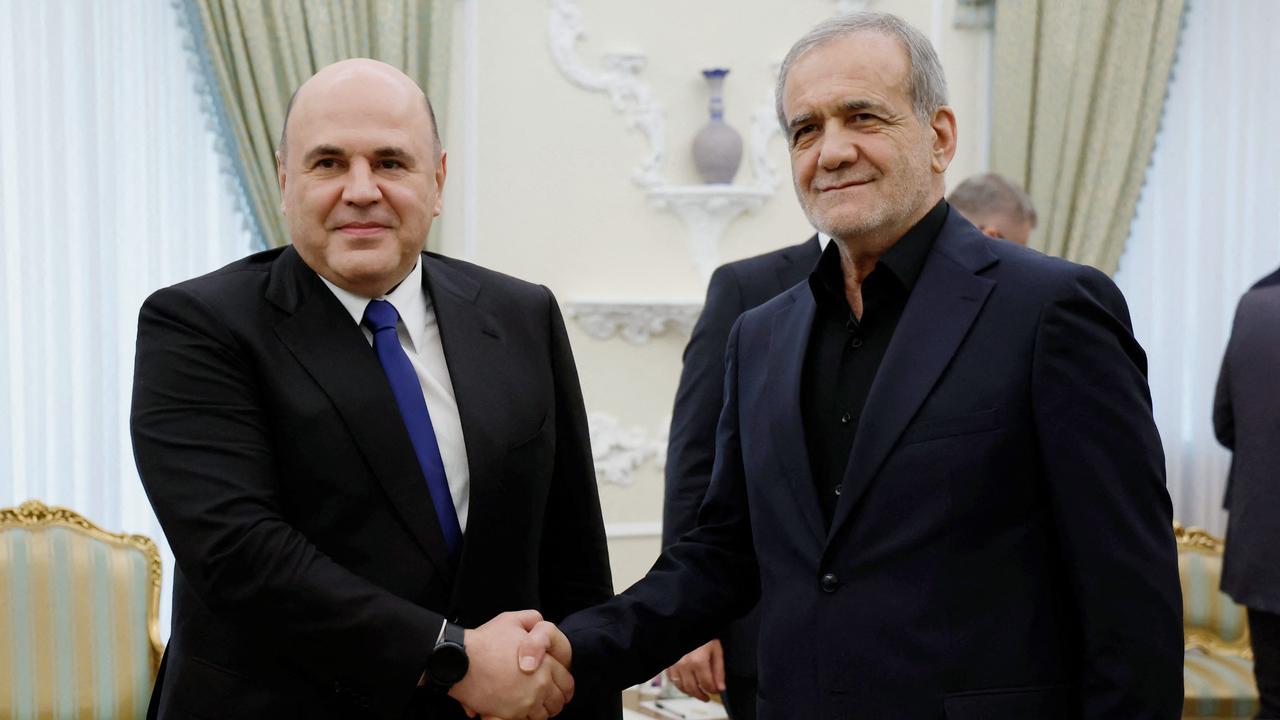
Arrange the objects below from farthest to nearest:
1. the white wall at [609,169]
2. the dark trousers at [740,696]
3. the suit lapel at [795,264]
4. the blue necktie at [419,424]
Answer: the white wall at [609,169] → the suit lapel at [795,264] → the dark trousers at [740,696] → the blue necktie at [419,424]

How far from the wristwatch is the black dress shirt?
53 cm

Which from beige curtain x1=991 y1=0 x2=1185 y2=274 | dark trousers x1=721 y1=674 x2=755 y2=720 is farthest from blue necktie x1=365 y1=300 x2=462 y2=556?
beige curtain x1=991 y1=0 x2=1185 y2=274

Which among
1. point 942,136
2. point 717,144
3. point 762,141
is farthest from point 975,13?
point 942,136

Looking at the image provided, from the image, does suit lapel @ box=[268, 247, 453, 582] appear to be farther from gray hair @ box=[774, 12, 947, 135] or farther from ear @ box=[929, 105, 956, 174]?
ear @ box=[929, 105, 956, 174]

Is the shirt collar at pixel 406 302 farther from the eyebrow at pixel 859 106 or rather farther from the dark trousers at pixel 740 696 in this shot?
the dark trousers at pixel 740 696

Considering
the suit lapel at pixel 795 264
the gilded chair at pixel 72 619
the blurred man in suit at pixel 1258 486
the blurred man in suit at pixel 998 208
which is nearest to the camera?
the suit lapel at pixel 795 264

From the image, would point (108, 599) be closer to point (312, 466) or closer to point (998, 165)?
point (312, 466)

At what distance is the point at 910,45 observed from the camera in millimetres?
1773

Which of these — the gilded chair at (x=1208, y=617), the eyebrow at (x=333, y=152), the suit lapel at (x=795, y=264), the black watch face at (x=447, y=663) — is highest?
the eyebrow at (x=333, y=152)

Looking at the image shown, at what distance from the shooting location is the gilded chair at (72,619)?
367cm

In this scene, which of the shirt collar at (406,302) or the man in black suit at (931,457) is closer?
the man in black suit at (931,457)

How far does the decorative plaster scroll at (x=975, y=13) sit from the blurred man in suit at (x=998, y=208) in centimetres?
187

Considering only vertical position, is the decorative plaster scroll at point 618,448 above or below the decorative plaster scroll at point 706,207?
below

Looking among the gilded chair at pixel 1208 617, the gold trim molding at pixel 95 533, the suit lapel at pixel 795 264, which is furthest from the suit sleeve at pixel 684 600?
the gilded chair at pixel 1208 617
